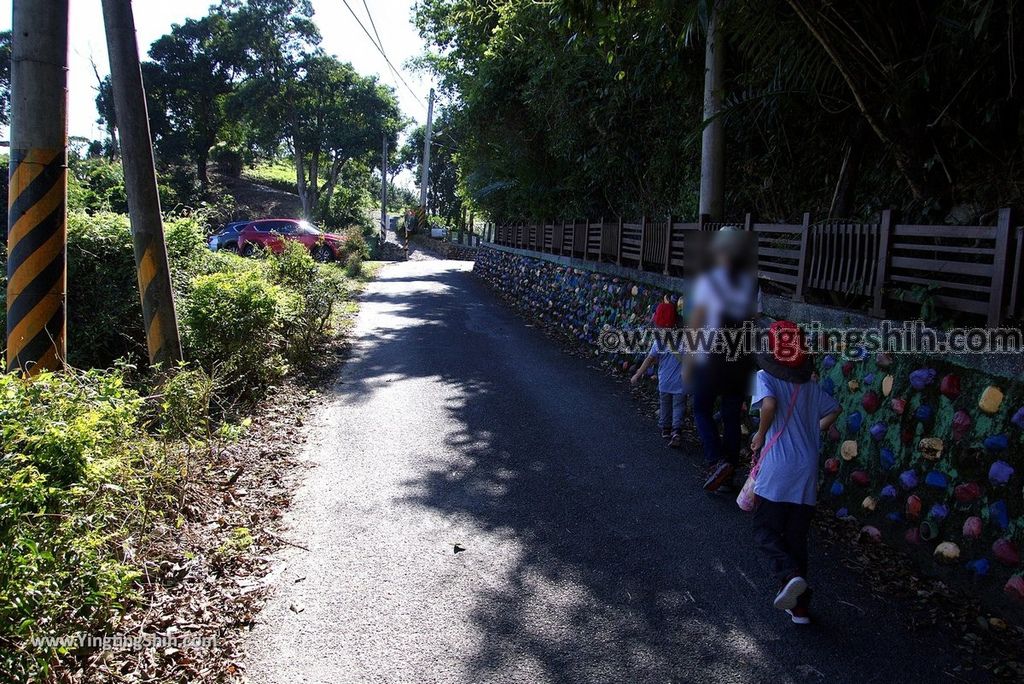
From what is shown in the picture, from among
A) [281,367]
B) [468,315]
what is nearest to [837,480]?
[281,367]

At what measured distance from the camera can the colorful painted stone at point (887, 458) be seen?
4266 millimetres

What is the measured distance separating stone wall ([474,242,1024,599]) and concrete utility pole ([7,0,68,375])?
17.8 ft

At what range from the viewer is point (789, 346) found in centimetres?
350

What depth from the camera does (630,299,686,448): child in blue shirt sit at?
19.5 ft

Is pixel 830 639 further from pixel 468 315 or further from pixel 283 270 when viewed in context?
pixel 468 315

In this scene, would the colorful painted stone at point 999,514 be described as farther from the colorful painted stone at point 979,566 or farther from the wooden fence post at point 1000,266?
the wooden fence post at point 1000,266

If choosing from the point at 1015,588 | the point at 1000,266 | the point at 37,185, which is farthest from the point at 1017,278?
the point at 37,185

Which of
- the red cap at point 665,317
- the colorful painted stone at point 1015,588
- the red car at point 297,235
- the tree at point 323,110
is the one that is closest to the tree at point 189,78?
the tree at point 323,110

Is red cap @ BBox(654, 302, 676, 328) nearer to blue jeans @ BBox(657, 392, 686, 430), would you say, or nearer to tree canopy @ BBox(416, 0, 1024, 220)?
blue jeans @ BBox(657, 392, 686, 430)

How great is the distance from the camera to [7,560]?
250 cm

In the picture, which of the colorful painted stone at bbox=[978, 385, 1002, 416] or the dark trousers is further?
the colorful painted stone at bbox=[978, 385, 1002, 416]

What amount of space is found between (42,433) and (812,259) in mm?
5247

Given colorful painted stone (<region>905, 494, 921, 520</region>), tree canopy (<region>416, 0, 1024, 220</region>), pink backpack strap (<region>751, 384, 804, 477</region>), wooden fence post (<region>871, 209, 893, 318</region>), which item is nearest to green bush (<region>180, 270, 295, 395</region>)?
tree canopy (<region>416, 0, 1024, 220</region>)

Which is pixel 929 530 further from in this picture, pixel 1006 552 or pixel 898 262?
pixel 898 262
